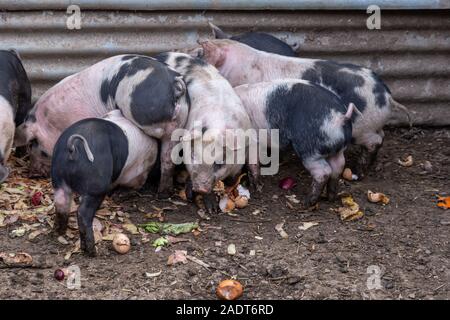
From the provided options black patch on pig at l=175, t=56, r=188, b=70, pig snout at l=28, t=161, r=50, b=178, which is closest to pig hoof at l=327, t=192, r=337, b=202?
black patch on pig at l=175, t=56, r=188, b=70

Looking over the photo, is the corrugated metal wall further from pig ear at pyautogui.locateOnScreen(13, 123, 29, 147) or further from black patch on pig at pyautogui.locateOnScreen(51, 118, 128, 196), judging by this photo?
black patch on pig at pyautogui.locateOnScreen(51, 118, 128, 196)

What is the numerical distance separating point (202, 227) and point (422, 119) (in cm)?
243

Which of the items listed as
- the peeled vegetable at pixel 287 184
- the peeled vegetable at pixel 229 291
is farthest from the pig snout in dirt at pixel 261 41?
the peeled vegetable at pixel 229 291

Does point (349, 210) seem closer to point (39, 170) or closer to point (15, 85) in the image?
point (39, 170)

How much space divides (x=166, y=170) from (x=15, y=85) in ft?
3.83

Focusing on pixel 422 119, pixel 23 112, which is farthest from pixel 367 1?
pixel 23 112

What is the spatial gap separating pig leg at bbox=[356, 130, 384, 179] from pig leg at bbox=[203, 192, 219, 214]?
1.12m

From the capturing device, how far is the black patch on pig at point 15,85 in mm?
5520

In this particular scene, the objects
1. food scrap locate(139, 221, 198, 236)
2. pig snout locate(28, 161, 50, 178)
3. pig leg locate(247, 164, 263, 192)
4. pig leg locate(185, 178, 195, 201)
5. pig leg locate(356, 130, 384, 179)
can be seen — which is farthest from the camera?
pig leg locate(356, 130, 384, 179)

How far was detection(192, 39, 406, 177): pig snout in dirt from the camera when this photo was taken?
5535mm

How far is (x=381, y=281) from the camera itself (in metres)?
4.46

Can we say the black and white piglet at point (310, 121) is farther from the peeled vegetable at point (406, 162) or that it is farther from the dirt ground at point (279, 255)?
the peeled vegetable at point (406, 162)

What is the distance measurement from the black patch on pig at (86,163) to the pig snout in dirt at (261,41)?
158 centimetres

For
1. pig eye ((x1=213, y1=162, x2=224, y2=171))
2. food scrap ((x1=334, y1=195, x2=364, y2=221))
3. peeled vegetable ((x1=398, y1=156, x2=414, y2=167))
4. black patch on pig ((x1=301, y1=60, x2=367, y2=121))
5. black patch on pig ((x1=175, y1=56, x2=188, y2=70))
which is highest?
black patch on pig ((x1=175, y1=56, x2=188, y2=70))
